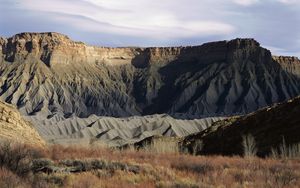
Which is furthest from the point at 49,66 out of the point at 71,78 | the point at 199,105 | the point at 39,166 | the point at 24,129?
the point at 39,166

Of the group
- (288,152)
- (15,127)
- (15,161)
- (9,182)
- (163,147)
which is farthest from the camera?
(163,147)

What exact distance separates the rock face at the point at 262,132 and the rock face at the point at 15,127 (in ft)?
58.5

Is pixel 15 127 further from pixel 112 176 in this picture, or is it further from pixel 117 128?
pixel 117 128

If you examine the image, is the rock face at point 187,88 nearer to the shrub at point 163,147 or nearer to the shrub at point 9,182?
the shrub at point 163,147

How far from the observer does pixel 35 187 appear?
14047 mm

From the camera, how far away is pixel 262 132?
168 feet

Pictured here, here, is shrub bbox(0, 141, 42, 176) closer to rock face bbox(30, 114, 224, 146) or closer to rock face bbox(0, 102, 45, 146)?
rock face bbox(0, 102, 45, 146)

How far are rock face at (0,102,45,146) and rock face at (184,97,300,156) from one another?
58.5 ft

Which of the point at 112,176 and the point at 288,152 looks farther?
the point at 288,152

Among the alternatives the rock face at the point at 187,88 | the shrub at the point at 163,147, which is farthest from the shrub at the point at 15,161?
the rock face at the point at 187,88

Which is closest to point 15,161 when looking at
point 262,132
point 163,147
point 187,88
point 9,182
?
point 9,182

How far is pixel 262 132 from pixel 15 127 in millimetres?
22911

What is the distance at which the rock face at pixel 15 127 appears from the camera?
37562 mm

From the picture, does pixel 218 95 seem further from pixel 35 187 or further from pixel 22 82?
pixel 35 187
